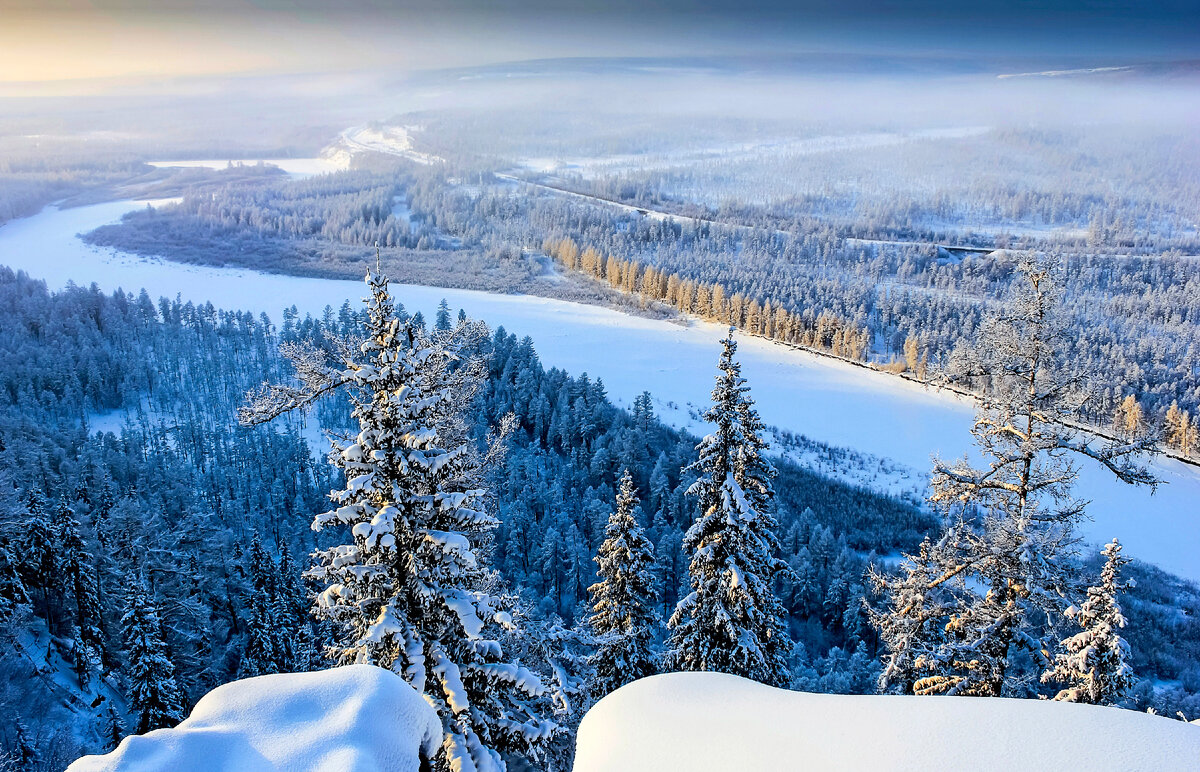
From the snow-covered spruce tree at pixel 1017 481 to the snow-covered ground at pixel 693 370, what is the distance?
38.5 metres

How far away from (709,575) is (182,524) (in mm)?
35948

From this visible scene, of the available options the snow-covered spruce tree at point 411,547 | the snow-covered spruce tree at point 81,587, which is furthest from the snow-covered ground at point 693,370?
the snow-covered spruce tree at point 81,587

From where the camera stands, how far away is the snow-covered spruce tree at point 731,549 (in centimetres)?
1800

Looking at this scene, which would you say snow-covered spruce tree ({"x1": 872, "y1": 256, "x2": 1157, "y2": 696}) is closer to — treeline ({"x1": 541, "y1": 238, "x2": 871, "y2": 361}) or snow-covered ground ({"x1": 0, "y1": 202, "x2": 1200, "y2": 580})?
snow-covered ground ({"x1": 0, "y1": 202, "x2": 1200, "y2": 580})

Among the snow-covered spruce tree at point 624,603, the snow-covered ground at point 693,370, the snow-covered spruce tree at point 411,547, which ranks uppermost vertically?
the snow-covered spruce tree at point 411,547

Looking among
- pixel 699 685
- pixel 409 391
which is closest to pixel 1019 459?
pixel 699 685

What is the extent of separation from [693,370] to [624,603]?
3168 inches

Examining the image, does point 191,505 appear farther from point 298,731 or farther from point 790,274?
point 790,274

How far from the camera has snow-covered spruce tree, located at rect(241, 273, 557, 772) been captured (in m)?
10.3

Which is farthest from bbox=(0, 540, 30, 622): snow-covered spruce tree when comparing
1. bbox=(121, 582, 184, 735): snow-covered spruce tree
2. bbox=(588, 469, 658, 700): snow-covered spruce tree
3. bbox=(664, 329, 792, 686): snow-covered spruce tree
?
bbox=(664, 329, 792, 686): snow-covered spruce tree

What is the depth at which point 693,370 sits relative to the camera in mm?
100062

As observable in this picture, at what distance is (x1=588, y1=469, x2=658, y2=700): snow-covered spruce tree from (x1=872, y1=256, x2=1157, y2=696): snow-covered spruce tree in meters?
9.33

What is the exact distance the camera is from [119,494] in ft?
153

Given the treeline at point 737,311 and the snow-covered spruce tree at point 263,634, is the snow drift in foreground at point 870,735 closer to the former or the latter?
the snow-covered spruce tree at point 263,634
